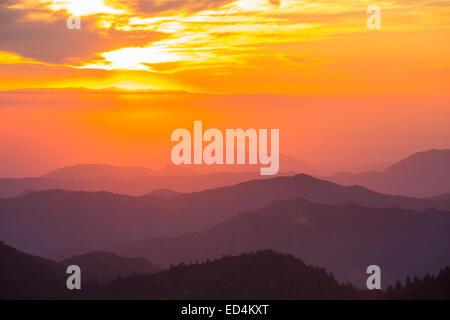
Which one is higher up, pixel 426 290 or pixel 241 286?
pixel 241 286

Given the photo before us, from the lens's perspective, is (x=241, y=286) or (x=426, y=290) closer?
(x=241, y=286)

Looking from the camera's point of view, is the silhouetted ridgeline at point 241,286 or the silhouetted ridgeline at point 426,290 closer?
the silhouetted ridgeline at point 241,286

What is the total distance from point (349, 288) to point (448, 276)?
57.9ft

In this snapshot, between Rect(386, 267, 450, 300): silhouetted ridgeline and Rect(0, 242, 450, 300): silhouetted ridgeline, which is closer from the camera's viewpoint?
Rect(0, 242, 450, 300): silhouetted ridgeline

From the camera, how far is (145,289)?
10606 centimetres
